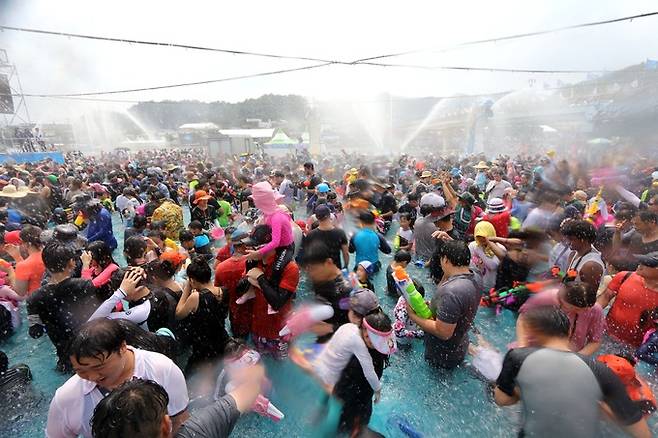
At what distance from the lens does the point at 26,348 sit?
4.71m

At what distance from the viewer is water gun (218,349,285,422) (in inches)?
85.6

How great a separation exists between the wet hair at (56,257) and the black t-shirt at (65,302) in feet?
0.45

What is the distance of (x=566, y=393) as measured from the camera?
74.3 inches

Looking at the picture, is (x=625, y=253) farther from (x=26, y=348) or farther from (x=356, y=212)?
(x=26, y=348)

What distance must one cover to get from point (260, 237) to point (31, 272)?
9.72 ft

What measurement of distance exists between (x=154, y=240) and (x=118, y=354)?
11.9 ft

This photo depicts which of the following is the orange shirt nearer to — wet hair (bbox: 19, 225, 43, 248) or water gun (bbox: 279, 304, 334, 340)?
wet hair (bbox: 19, 225, 43, 248)

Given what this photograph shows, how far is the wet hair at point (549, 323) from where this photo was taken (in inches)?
82.7

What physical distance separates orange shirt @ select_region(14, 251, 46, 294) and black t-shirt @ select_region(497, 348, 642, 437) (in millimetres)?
5074

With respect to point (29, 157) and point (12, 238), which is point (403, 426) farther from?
point (29, 157)

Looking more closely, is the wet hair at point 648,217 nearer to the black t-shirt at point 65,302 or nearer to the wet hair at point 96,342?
the wet hair at point 96,342

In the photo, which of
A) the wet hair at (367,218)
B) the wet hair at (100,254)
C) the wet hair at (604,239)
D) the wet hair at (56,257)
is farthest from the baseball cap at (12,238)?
the wet hair at (604,239)

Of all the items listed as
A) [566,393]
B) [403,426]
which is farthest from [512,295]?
[566,393]

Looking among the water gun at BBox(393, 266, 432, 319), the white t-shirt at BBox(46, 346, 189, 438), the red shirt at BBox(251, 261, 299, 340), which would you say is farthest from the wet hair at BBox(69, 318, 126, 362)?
the water gun at BBox(393, 266, 432, 319)
